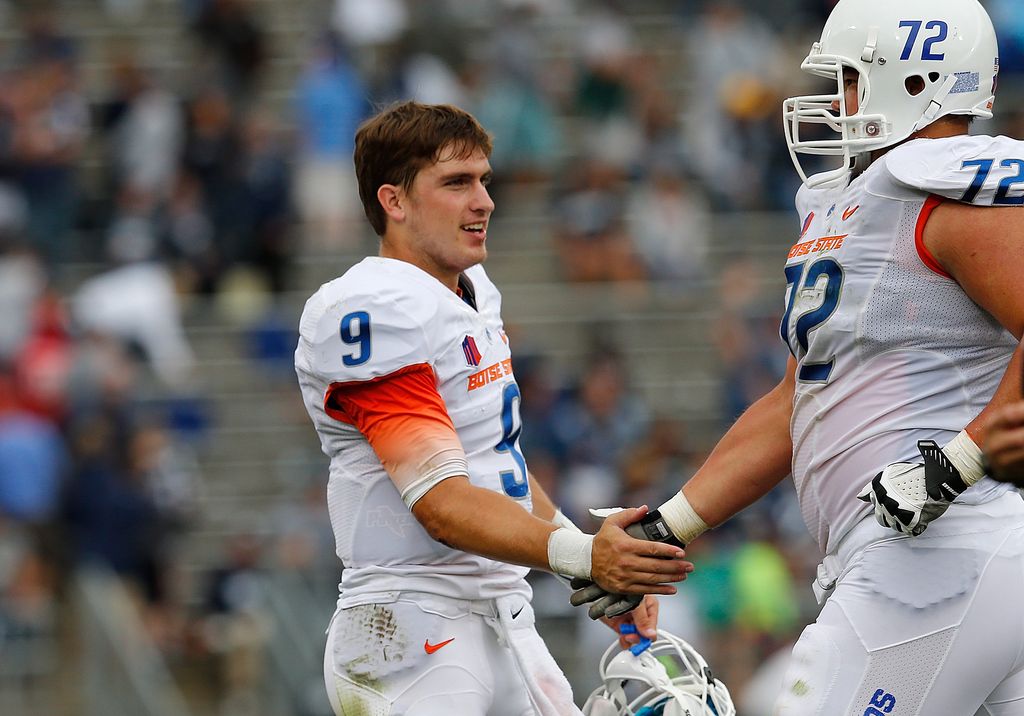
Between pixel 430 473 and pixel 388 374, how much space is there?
0.95ft

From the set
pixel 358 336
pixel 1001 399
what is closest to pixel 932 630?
pixel 1001 399

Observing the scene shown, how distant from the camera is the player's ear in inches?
198

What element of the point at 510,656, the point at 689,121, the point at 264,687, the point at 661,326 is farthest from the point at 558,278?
the point at 510,656

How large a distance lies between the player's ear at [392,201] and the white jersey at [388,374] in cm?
15

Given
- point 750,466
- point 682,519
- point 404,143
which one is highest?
point 404,143

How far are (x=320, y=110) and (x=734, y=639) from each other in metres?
5.90

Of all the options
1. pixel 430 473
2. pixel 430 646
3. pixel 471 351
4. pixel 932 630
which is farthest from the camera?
pixel 471 351

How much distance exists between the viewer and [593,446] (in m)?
11.5

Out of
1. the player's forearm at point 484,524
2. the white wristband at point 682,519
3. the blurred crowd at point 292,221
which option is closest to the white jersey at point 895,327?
the white wristband at point 682,519

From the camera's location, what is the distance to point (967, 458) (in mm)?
4059

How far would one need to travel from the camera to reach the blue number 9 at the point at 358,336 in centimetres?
469

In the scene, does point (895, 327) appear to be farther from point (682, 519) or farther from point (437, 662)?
point (437, 662)

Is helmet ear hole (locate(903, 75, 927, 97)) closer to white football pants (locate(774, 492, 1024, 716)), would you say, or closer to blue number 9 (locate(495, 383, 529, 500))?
white football pants (locate(774, 492, 1024, 716))

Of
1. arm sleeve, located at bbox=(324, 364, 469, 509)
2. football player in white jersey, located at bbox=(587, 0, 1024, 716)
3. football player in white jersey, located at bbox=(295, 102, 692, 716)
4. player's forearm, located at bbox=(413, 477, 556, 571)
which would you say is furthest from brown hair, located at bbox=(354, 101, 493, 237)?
football player in white jersey, located at bbox=(587, 0, 1024, 716)
